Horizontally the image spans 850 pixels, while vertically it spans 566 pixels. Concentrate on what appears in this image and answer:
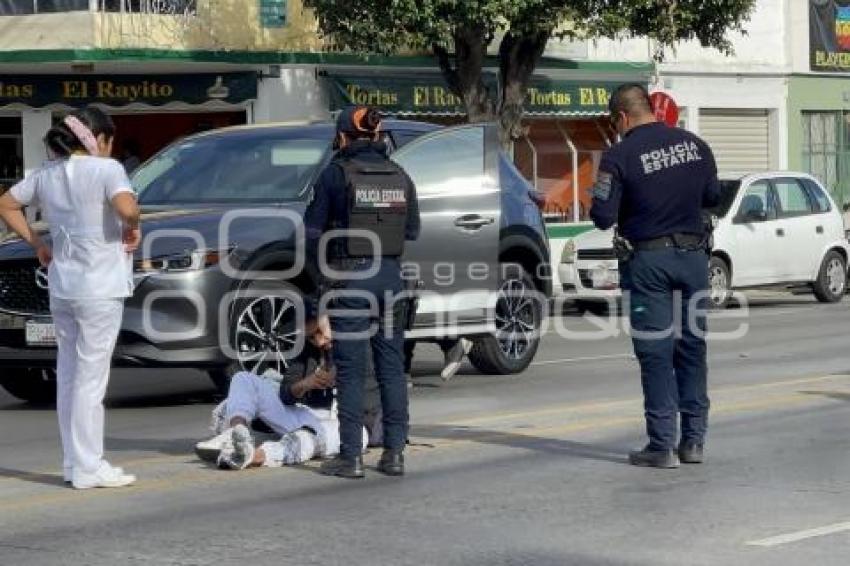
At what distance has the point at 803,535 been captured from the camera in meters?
7.67

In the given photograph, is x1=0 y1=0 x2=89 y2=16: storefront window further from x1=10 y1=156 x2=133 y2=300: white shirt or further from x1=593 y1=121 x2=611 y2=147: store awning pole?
x1=10 y1=156 x2=133 y2=300: white shirt

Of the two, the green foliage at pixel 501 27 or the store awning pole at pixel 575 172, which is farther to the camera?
the store awning pole at pixel 575 172

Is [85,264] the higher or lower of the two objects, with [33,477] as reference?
higher

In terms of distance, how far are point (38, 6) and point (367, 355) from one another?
17.3 m

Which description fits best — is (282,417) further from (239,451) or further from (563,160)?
(563,160)

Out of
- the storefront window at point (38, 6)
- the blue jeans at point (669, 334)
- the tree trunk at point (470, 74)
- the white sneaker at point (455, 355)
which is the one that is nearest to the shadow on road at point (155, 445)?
the blue jeans at point (669, 334)

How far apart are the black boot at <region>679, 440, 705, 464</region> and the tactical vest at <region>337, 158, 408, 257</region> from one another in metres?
1.84

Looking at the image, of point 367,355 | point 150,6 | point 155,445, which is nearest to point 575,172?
point 150,6

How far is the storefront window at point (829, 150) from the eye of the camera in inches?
1453

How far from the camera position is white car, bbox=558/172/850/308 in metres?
22.6

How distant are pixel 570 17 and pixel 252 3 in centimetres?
483

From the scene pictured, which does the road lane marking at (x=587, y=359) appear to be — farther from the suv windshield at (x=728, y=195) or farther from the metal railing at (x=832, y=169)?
the metal railing at (x=832, y=169)

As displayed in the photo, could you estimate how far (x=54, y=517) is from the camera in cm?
824

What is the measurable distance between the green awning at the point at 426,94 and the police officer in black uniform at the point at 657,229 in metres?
17.7
